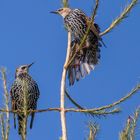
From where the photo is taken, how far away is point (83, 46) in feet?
17.0

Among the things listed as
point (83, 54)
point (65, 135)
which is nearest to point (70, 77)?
point (83, 54)

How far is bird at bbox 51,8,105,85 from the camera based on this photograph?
5180 mm

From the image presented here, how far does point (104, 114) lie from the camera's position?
12.5 feet

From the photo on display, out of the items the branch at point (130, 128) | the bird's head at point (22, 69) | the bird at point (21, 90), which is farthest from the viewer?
the bird's head at point (22, 69)

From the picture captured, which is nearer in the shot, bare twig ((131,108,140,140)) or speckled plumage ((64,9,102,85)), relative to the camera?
bare twig ((131,108,140,140))

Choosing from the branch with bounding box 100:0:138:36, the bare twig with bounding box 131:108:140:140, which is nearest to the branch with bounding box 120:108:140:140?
the bare twig with bounding box 131:108:140:140

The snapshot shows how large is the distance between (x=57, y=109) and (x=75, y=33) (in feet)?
7.41

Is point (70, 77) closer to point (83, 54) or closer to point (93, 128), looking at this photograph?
point (83, 54)

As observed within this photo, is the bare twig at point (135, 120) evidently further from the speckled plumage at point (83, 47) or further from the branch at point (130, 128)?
the speckled plumage at point (83, 47)

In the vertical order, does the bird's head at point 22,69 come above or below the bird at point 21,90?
above

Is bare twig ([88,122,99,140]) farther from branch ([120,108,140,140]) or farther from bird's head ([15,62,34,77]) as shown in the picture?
bird's head ([15,62,34,77])

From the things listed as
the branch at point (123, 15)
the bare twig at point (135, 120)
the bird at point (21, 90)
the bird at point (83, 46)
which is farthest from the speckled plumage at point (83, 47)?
the bare twig at point (135, 120)

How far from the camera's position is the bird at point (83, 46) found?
17.0 feet

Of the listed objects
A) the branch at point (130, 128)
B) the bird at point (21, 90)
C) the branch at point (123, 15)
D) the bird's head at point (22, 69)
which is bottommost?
the branch at point (130, 128)
